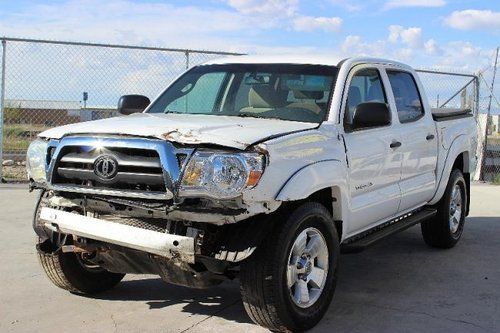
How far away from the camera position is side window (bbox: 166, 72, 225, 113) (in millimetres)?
5391

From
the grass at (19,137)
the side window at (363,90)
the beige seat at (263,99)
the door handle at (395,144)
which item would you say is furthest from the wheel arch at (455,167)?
the grass at (19,137)

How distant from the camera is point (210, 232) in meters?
3.86

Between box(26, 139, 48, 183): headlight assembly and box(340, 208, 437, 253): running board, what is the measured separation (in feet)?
7.54

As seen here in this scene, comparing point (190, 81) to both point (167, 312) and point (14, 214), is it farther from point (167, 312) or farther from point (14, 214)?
point (14, 214)

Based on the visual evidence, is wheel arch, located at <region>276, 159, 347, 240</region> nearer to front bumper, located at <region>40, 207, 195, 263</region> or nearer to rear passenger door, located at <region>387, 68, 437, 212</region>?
front bumper, located at <region>40, 207, 195, 263</region>

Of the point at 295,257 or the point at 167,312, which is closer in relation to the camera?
the point at 295,257

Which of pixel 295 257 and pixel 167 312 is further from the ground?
pixel 295 257

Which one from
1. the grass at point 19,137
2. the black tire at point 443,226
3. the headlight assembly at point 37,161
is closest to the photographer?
the headlight assembly at point 37,161

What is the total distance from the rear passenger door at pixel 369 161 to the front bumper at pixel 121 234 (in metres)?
1.59

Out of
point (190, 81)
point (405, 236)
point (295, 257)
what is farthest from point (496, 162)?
point (295, 257)

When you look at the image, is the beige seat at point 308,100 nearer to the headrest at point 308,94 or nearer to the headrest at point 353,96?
the headrest at point 308,94

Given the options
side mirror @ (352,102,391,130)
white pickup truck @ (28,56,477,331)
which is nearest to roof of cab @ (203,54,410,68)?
white pickup truck @ (28,56,477,331)

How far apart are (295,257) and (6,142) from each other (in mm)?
8751

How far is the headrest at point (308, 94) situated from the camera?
Answer: 5021 millimetres
